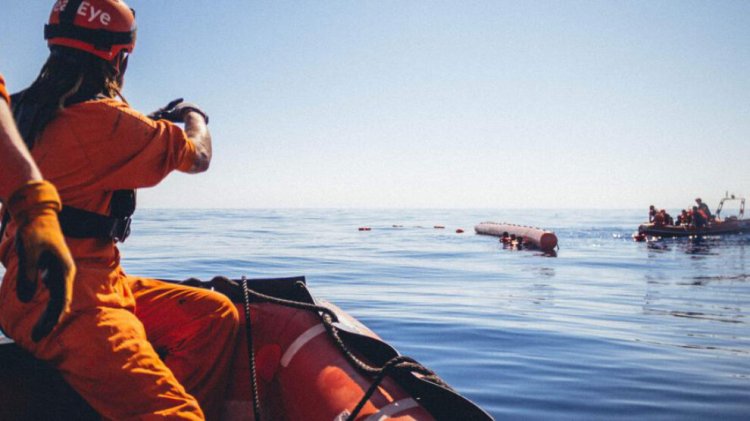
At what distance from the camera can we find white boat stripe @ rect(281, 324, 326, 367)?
3.49m

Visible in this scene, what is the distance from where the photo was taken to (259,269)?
667 inches

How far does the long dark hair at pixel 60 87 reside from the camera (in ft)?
7.19

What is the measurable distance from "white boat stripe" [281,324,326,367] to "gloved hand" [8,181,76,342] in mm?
1977

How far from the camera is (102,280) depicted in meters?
2.37

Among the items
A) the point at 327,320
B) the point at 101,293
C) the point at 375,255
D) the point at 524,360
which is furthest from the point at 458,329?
the point at 375,255

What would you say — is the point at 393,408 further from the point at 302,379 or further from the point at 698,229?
the point at 698,229

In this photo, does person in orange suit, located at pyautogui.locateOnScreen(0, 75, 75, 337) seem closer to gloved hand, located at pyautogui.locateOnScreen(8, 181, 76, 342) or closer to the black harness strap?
gloved hand, located at pyautogui.locateOnScreen(8, 181, 76, 342)

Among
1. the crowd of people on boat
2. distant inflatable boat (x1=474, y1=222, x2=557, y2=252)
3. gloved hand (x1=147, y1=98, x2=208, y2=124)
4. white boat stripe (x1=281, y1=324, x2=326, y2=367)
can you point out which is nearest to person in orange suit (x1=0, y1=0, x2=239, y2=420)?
gloved hand (x1=147, y1=98, x2=208, y2=124)

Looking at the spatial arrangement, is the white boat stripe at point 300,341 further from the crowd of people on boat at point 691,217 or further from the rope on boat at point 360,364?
the crowd of people on boat at point 691,217

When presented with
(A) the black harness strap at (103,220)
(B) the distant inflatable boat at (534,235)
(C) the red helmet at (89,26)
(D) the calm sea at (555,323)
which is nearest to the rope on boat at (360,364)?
(A) the black harness strap at (103,220)

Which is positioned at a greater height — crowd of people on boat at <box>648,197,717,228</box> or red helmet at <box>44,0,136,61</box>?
red helmet at <box>44,0,136,61</box>

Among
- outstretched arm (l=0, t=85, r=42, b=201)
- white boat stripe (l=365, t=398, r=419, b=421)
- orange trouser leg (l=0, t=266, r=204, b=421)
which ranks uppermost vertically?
outstretched arm (l=0, t=85, r=42, b=201)

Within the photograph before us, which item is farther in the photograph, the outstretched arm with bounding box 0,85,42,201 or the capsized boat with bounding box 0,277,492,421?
the capsized boat with bounding box 0,277,492,421

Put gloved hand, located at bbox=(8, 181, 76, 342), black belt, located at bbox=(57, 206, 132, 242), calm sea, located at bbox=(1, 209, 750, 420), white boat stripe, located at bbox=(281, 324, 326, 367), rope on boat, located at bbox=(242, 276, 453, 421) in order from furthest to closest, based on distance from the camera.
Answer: calm sea, located at bbox=(1, 209, 750, 420) → white boat stripe, located at bbox=(281, 324, 326, 367) → rope on boat, located at bbox=(242, 276, 453, 421) → black belt, located at bbox=(57, 206, 132, 242) → gloved hand, located at bbox=(8, 181, 76, 342)
